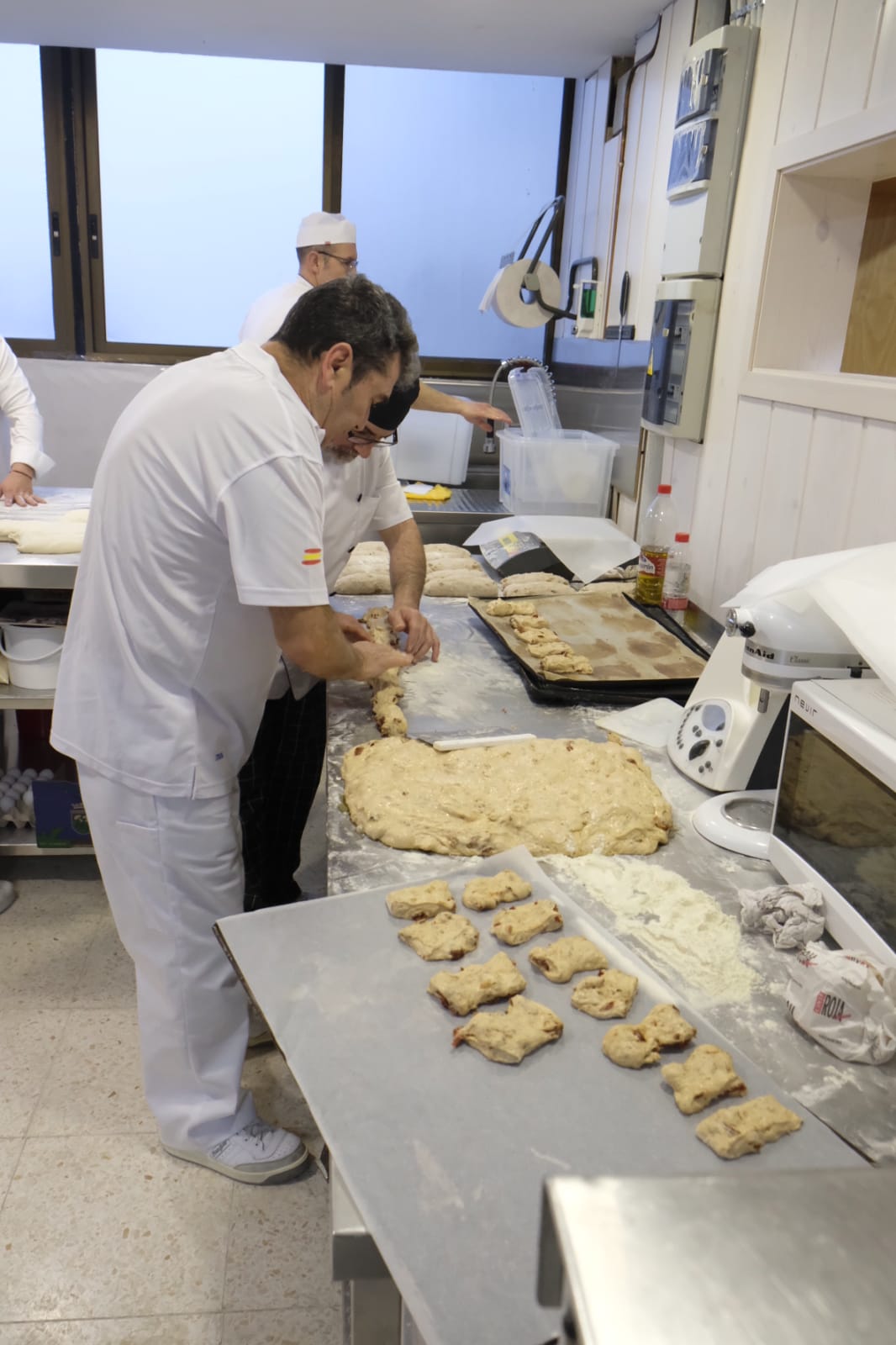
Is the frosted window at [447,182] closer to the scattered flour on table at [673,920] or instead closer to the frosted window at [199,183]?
the frosted window at [199,183]

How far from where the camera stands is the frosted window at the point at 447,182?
414 cm

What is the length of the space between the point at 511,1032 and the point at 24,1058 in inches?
61.0

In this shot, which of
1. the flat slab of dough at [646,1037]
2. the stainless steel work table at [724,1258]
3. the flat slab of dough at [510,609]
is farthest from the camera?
the flat slab of dough at [510,609]

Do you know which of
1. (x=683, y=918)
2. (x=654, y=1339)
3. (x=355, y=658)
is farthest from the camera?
(x=355, y=658)

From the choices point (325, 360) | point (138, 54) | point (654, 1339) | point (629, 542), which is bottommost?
point (629, 542)

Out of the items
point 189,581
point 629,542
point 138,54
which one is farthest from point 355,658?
point 138,54

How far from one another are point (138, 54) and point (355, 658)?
3.84 m

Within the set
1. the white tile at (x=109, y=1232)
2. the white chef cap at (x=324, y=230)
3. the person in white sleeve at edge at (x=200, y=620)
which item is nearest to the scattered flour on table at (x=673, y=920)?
the person in white sleeve at edge at (x=200, y=620)

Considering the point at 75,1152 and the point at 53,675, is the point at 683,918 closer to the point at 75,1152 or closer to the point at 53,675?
the point at 75,1152

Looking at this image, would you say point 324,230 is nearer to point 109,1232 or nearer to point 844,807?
point 844,807

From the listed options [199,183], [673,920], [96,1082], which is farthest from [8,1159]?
[199,183]

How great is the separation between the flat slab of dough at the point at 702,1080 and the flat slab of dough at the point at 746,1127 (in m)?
0.02

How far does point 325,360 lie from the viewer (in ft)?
4.61

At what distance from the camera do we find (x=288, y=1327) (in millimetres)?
1542
